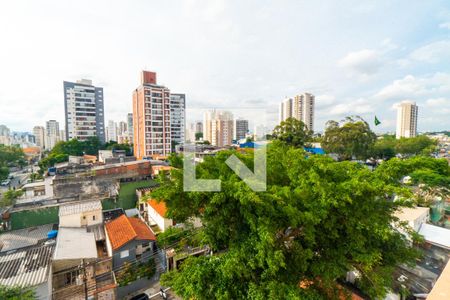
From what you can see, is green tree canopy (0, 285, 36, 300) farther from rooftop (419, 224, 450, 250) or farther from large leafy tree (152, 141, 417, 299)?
rooftop (419, 224, 450, 250)

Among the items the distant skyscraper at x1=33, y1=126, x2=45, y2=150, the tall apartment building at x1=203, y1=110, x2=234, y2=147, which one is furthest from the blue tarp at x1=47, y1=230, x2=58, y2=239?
the distant skyscraper at x1=33, y1=126, x2=45, y2=150

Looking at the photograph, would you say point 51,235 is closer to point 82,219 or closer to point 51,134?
point 82,219

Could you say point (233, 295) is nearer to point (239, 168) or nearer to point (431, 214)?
point (239, 168)

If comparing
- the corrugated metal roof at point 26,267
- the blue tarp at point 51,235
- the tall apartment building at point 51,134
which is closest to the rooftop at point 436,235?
the corrugated metal roof at point 26,267

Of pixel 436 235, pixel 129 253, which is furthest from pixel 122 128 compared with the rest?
pixel 436 235

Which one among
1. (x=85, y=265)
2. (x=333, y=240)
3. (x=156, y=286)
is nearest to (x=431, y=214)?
(x=333, y=240)
